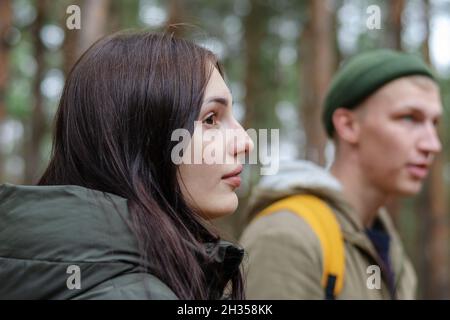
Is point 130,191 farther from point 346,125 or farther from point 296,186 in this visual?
A: point 346,125

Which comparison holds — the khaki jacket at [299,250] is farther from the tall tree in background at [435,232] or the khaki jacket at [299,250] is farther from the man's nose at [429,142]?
the tall tree in background at [435,232]

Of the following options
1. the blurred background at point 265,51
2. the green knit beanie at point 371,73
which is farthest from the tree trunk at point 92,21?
the green knit beanie at point 371,73

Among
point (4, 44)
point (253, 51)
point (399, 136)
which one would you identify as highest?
point (253, 51)

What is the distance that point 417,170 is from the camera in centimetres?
337

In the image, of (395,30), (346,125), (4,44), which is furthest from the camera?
(4,44)

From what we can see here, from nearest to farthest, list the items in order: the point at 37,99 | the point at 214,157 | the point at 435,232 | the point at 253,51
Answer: the point at 214,157 → the point at 435,232 → the point at 37,99 → the point at 253,51

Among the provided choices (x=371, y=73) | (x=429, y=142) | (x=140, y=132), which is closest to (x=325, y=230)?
(x=429, y=142)

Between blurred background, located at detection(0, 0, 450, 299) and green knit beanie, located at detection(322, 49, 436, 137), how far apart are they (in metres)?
4.82

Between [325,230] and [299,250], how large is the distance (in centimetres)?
20

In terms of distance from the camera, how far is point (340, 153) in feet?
11.6

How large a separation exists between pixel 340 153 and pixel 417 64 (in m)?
0.62

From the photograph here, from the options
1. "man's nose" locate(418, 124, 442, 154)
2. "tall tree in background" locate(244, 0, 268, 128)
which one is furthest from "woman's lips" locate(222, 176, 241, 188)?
"tall tree in background" locate(244, 0, 268, 128)

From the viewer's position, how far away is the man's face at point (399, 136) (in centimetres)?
336

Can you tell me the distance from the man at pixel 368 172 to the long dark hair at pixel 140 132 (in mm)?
1251
